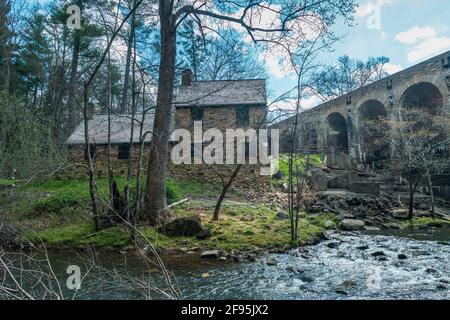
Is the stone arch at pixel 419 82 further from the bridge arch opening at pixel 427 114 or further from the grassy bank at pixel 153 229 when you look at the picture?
the grassy bank at pixel 153 229

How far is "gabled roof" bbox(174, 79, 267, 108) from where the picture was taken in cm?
1719

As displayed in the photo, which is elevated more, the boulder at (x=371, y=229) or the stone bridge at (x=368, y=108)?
the stone bridge at (x=368, y=108)

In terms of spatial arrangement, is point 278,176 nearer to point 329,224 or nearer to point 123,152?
point 329,224

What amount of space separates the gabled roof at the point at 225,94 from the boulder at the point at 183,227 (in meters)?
9.13

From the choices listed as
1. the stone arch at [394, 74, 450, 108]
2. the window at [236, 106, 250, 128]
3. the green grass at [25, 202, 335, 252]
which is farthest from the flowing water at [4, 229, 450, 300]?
the stone arch at [394, 74, 450, 108]

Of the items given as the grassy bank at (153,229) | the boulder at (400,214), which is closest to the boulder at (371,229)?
the grassy bank at (153,229)

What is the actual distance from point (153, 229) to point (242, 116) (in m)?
10.00

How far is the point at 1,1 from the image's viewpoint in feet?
52.0

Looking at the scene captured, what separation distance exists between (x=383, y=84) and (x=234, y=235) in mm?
18262

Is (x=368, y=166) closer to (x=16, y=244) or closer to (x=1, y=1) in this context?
(x=16, y=244)

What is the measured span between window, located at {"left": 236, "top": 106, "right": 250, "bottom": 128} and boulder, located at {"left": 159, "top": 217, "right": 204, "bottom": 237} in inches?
363

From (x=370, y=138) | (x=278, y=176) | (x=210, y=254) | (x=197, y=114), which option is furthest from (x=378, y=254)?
(x=370, y=138)

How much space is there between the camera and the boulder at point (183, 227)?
8.52 m
